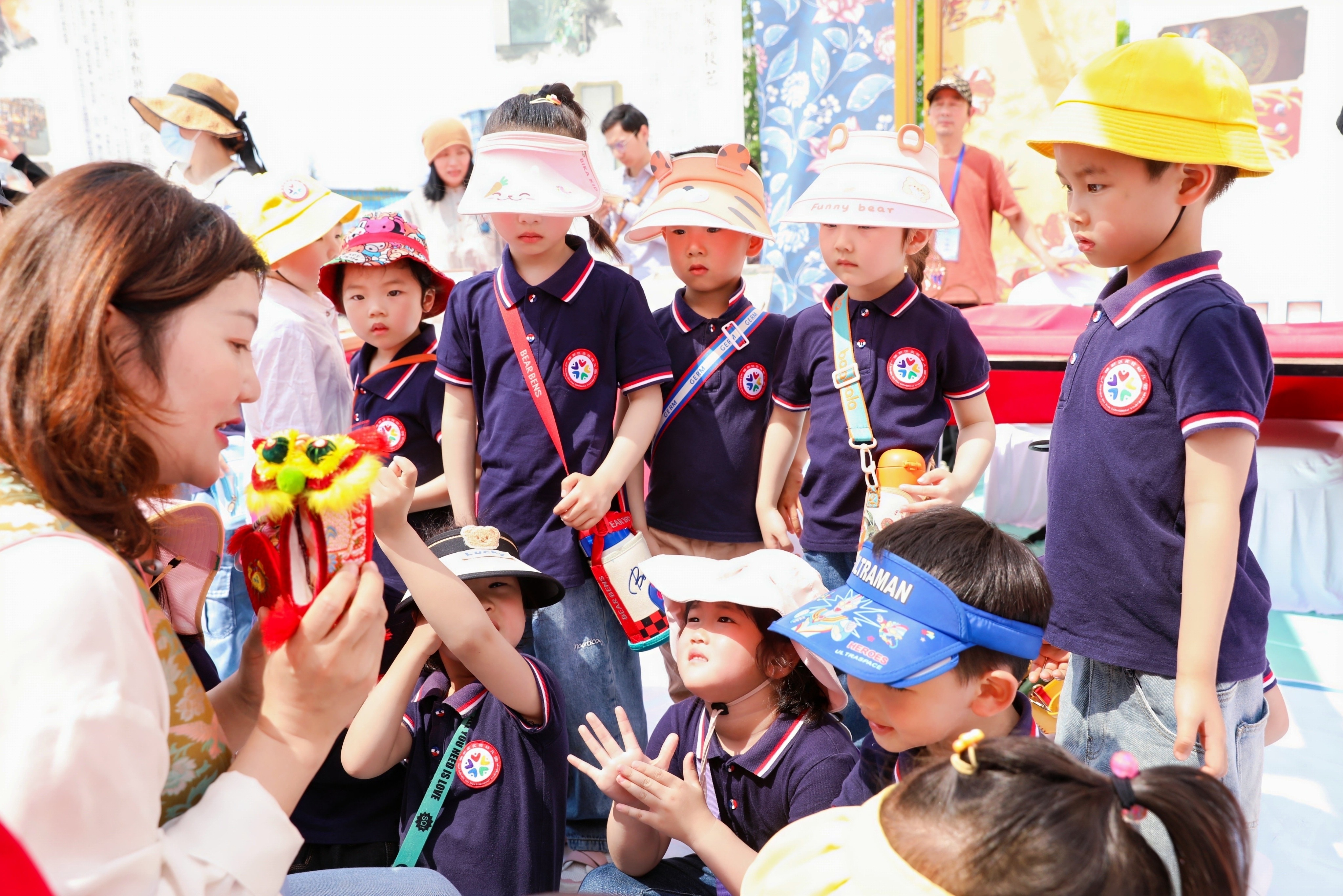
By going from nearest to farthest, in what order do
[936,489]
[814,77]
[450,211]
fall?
[936,489] < [450,211] < [814,77]

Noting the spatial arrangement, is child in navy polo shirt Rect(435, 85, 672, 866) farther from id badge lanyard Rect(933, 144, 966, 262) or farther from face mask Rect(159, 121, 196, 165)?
id badge lanyard Rect(933, 144, 966, 262)

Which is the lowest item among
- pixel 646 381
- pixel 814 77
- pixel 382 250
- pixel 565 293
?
pixel 646 381

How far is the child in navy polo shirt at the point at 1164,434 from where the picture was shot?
1.54m

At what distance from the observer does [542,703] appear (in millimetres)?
1941

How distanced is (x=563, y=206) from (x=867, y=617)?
1377 mm

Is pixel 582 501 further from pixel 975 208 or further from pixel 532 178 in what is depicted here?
pixel 975 208

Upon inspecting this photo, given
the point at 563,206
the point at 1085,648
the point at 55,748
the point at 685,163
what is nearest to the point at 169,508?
the point at 55,748

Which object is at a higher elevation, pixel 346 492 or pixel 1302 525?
pixel 346 492

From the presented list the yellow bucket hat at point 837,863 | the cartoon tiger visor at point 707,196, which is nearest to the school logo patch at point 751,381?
the cartoon tiger visor at point 707,196

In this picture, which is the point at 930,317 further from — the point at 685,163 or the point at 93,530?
the point at 93,530

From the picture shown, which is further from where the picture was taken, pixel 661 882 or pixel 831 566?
pixel 831 566

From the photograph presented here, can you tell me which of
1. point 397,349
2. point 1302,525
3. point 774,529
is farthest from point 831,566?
point 1302,525

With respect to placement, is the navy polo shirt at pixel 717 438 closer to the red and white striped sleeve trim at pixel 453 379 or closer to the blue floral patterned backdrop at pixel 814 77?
the red and white striped sleeve trim at pixel 453 379

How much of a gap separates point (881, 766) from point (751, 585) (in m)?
0.42
